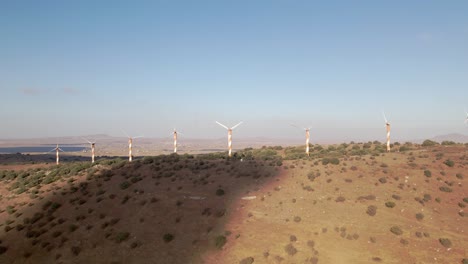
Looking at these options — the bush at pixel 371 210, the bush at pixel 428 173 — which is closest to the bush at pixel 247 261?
the bush at pixel 371 210

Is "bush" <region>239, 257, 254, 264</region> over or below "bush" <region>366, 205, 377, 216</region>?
below

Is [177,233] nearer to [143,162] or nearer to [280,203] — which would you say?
[280,203]

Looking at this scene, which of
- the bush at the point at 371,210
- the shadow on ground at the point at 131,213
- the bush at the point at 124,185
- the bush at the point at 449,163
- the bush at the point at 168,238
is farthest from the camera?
the bush at the point at 124,185

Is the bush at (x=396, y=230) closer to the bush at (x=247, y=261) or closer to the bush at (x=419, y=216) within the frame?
the bush at (x=419, y=216)

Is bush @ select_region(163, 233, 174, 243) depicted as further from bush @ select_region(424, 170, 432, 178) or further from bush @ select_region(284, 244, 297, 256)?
bush @ select_region(424, 170, 432, 178)

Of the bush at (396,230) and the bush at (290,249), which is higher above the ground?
the bush at (396,230)

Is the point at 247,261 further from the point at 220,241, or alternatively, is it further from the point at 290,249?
the point at 290,249

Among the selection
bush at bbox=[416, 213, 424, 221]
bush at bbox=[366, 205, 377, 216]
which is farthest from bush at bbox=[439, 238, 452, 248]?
bush at bbox=[366, 205, 377, 216]

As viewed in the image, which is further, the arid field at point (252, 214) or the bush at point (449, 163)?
the bush at point (449, 163)

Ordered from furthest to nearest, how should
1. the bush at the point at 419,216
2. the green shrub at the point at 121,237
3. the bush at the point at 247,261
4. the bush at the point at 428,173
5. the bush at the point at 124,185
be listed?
the bush at the point at 124,185 < the bush at the point at 428,173 < the bush at the point at 419,216 < the green shrub at the point at 121,237 < the bush at the point at 247,261
